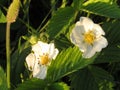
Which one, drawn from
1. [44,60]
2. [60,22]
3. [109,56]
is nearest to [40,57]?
[44,60]

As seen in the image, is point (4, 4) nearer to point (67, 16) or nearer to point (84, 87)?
point (67, 16)

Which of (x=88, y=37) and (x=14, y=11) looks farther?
(x=88, y=37)

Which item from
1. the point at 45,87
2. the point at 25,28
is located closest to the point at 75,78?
the point at 45,87

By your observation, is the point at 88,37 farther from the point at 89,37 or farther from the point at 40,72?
the point at 40,72

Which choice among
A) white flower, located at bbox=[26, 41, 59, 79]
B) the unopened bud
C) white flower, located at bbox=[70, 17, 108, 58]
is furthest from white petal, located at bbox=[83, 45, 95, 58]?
the unopened bud

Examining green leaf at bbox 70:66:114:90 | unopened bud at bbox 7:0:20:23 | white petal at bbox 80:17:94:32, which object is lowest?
green leaf at bbox 70:66:114:90

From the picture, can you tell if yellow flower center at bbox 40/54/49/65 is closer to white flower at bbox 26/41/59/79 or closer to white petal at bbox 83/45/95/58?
white flower at bbox 26/41/59/79
